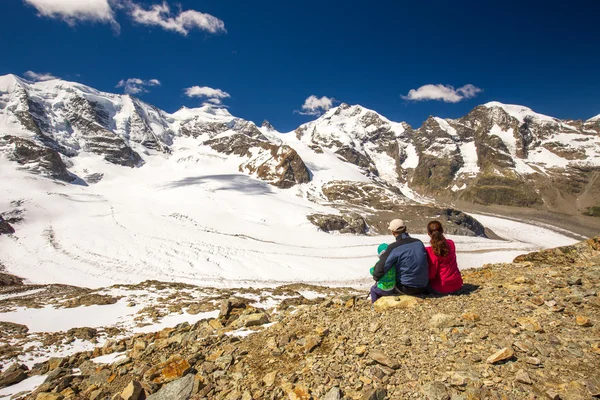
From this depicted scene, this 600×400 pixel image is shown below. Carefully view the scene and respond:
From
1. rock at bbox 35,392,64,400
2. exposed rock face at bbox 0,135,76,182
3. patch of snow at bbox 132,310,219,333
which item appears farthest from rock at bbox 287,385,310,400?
exposed rock face at bbox 0,135,76,182

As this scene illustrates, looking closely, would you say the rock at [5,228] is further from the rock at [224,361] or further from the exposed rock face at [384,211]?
the rock at [224,361]

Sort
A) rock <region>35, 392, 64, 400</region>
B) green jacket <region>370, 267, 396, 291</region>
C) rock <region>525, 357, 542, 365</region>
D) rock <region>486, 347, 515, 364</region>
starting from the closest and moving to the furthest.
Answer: rock <region>525, 357, 542, 365</region> < rock <region>486, 347, 515, 364</region> < rock <region>35, 392, 64, 400</region> < green jacket <region>370, 267, 396, 291</region>

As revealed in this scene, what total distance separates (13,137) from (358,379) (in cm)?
15690

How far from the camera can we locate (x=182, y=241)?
4975 cm

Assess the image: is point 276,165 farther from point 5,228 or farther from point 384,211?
point 5,228

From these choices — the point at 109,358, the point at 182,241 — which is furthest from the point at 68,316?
the point at 182,241

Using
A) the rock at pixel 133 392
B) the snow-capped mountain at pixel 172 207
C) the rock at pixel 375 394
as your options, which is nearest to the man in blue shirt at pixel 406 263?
the rock at pixel 375 394

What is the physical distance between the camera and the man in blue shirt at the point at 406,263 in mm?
6887

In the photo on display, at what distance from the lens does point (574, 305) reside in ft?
19.6

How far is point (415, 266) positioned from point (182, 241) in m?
48.7

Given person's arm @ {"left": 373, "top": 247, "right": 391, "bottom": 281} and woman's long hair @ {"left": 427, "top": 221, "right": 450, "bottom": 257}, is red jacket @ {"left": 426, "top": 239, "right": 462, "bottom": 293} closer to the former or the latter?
woman's long hair @ {"left": 427, "top": 221, "right": 450, "bottom": 257}

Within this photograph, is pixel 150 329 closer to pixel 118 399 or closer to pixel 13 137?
pixel 118 399

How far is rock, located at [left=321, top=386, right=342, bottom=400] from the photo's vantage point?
173 inches

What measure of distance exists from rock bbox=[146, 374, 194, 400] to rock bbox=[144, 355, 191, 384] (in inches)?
Answer: 11.3
